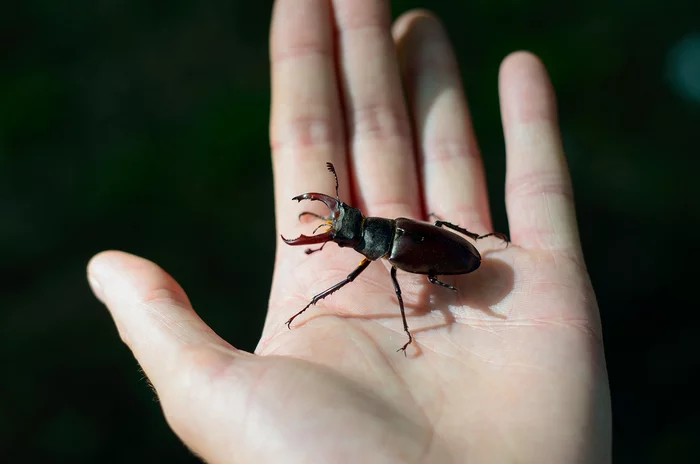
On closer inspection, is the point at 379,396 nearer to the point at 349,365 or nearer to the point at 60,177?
the point at 349,365

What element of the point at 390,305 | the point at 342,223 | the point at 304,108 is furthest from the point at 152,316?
the point at 304,108

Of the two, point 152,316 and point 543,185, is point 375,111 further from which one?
point 152,316

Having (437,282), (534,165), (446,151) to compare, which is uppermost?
(446,151)

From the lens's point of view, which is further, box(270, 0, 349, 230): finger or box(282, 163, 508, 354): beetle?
box(270, 0, 349, 230): finger

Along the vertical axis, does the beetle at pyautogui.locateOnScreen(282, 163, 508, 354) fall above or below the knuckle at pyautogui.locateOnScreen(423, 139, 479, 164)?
below

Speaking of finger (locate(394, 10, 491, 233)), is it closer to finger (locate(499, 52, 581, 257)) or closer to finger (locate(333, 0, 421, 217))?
finger (locate(333, 0, 421, 217))

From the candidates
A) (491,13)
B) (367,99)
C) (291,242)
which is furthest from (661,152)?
(291,242)

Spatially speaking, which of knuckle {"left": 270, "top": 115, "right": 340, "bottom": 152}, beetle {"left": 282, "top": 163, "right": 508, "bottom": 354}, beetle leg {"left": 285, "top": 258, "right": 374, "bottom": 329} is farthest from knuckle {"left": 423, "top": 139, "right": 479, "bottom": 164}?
beetle leg {"left": 285, "top": 258, "right": 374, "bottom": 329}
